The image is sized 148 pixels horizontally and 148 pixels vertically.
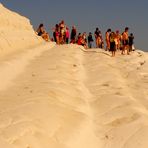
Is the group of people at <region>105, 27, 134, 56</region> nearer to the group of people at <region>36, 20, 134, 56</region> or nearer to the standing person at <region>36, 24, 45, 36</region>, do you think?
the group of people at <region>36, 20, 134, 56</region>

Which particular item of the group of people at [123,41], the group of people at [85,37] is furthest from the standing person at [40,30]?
the group of people at [123,41]

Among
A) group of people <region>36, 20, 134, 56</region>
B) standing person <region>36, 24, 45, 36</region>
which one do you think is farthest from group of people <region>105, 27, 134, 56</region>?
standing person <region>36, 24, 45, 36</region>

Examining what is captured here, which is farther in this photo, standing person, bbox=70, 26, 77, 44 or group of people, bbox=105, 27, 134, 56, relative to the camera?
standing person, bbox=70, 26, 77, 44

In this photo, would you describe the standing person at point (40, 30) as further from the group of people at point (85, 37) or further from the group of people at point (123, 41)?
the group of people at point (123, 41)

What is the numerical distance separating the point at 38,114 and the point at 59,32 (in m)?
18.5

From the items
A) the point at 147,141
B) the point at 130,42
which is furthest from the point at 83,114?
the point at 130,42

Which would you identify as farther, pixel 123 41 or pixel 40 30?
pixel 40 30

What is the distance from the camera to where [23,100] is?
27.7 ft

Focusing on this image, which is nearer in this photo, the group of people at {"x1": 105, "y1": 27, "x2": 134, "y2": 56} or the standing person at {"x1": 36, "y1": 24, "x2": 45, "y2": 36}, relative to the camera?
the group of people at {"x1": 105, "y1": 27, "x2": 134, "y2": 56}

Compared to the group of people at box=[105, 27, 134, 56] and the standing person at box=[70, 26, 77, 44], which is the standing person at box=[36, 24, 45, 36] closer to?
the standing person at box=[70, 26, 77, 44]

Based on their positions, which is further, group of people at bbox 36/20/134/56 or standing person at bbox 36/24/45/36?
standing person at bbox 36/24/45/36

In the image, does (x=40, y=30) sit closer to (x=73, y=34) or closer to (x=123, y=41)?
(x=73, y=34)

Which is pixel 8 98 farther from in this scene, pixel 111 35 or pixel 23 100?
pixel 111 35

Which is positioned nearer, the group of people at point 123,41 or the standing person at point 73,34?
the group of people at point 123,41
